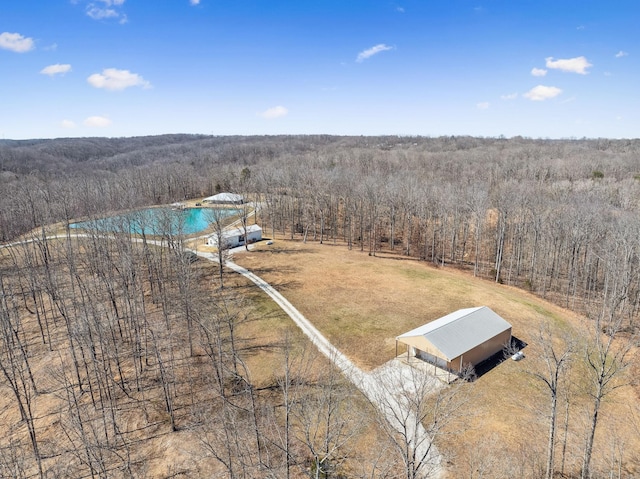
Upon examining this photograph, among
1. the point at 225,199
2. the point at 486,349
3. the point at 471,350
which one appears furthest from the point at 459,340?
the point at 225,199

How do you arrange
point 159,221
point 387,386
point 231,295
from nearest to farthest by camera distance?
point 387,386
point 231,295
point 159,221

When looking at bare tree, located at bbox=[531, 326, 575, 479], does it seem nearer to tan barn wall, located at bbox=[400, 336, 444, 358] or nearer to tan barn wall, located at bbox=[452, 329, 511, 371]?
tan barn wall, located at bbox=[452, 329, 511, 371]

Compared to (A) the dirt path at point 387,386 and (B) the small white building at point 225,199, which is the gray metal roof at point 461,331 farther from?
(B) the small white building at point 225,199

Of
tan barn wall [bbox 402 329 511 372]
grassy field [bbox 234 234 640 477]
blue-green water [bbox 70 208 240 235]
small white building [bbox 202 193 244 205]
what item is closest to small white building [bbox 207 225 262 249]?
grassy field [bbox 234 234 640 477]

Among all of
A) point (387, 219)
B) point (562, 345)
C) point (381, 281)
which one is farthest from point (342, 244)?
point (562, 345)

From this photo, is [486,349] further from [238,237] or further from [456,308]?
[238,237]

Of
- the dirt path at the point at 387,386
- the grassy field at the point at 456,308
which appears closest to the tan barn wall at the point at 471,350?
the grassy field at the point at 456,308
